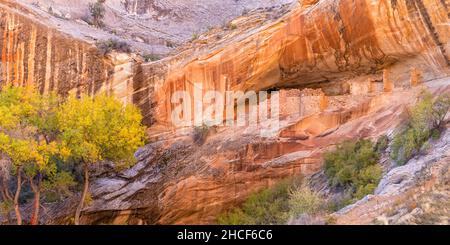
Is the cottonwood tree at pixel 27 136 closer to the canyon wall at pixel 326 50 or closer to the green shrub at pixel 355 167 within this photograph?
the canyon wall at pixel 326 50

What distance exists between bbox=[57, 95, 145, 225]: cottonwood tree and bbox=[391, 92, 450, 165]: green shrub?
31.9 ft

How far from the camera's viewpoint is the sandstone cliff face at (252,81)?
62.5 feet

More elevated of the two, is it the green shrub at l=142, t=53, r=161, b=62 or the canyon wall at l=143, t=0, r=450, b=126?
the green shrub at l=142, t=53, r=161, b=62

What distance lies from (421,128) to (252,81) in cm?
918

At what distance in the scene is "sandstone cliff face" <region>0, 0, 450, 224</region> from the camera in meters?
19.0

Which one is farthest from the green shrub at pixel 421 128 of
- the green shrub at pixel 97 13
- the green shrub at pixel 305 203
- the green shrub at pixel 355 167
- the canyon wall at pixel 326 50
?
the green shrub at pixel 97 13

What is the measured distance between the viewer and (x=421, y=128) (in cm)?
1526

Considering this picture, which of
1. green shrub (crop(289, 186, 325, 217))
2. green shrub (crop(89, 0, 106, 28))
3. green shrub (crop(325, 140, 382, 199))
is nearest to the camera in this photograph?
green shrub (crop(289, 186, 325, 217))

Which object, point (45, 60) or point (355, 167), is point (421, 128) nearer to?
point (355, 167)

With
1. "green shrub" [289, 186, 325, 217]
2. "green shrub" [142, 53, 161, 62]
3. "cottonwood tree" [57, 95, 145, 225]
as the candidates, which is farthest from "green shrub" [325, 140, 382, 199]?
"green shrub" [142, 53, 161, 62]

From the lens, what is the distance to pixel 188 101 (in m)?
23.5

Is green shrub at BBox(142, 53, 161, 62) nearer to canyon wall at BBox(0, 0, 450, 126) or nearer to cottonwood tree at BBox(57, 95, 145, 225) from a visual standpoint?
canyon wall at BBox(0, 0, 450, 126)

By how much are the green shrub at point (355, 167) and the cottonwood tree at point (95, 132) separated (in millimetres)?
7561
